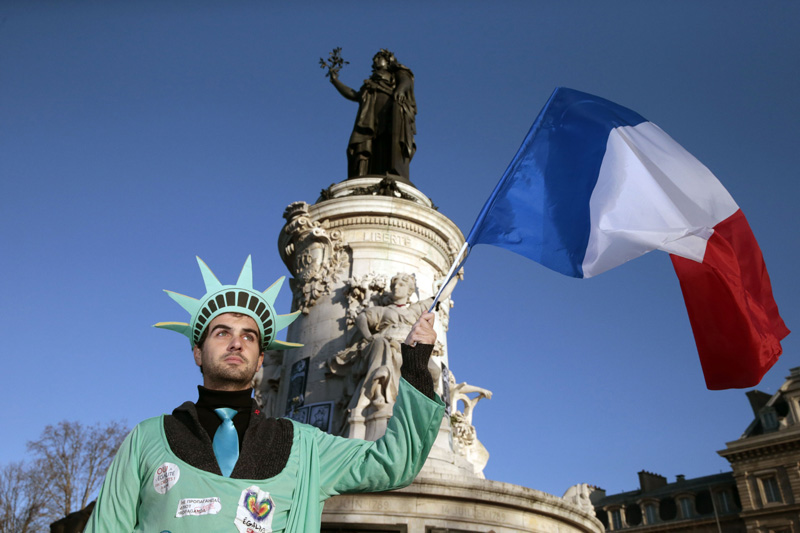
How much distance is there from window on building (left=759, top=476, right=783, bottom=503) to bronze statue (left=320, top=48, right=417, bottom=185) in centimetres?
2994

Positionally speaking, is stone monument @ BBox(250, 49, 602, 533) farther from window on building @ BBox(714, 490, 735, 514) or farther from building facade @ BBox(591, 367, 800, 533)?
window on building @ BBox(714, 490, 735, 514)

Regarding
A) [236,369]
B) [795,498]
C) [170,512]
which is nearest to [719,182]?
[236,369]

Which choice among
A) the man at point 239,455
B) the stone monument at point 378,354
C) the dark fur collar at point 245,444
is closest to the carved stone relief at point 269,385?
the stone monument at point 378,354

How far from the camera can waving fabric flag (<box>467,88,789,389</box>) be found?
4.77 m

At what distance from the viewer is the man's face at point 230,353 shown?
2.83 metres

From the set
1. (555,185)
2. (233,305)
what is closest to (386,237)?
(555,185)

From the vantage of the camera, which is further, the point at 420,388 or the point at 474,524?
the point at 474,524

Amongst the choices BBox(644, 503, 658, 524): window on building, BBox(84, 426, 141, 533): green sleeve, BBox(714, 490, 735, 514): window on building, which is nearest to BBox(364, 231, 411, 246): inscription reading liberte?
BBox(84, 426, 141, 533): green sleeve

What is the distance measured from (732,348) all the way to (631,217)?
1.28 metres

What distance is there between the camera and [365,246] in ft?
37.6

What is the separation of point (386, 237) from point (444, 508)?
17.8ft

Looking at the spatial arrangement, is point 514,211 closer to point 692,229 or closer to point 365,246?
point 692,229

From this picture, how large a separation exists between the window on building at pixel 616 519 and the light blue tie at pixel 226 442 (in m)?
43.3

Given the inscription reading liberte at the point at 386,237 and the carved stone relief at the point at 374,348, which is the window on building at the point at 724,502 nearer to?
the carved stone relief at the point at 374,348
